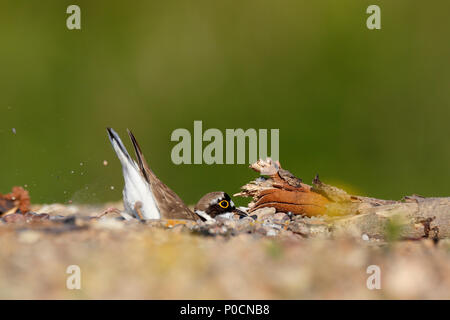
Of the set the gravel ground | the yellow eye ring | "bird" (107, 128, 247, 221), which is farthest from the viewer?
the yellow eye ring

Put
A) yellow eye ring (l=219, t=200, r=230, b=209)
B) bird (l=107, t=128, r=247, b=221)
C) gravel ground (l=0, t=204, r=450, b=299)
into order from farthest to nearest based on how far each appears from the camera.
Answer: yellow eye ring (l=219, t=200, r=230, b=209) → bird (l=107, t=128, r=247, b=221) → gravel ground (l=0, t=204, r=450, b=299)

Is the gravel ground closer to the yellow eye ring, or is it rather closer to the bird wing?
the bird wing

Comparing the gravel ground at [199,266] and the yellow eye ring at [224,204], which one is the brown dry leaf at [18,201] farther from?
the yellow eye ring at [224,204]

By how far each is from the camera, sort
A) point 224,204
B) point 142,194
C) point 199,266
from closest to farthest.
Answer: point 199,266 → point 142,194 → point 224,204

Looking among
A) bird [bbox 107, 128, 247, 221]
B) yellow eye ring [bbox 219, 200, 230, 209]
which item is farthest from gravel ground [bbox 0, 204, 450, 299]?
yellow eye ring [bbox 219, 200, 230, 209]

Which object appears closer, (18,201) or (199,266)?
(199,266)

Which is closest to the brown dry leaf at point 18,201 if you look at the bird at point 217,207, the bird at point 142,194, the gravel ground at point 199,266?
the bird at point 142,194

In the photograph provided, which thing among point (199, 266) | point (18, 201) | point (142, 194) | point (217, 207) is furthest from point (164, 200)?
point (199, 266)

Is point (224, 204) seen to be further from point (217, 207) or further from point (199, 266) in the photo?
point (199, 266)
